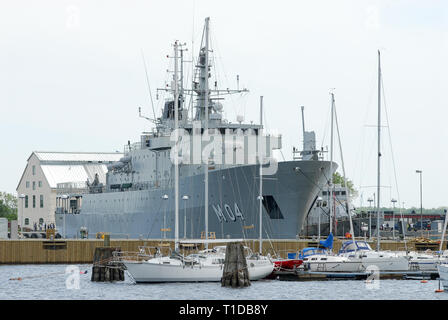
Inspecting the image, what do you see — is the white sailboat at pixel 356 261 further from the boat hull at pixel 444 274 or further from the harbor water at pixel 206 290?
the boat hull at pixel 444 274

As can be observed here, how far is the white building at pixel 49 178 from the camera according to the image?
4279 inches

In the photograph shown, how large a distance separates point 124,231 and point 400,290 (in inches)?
1627

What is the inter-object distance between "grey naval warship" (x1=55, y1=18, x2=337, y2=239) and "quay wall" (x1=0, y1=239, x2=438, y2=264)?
5.08 feet

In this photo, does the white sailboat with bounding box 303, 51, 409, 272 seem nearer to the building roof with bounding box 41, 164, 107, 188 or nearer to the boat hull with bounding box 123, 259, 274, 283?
the boat hull with bounding box 123, 259, 274, 283

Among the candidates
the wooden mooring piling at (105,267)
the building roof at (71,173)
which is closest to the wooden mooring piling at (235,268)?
the wooden mooring piling at (105,267)

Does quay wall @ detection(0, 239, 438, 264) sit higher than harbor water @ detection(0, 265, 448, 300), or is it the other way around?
quay wall @ detection(0, 239, 438, 264)

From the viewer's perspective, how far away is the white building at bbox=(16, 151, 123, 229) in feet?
357

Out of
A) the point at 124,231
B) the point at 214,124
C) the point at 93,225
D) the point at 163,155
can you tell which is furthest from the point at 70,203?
the point at 214,124

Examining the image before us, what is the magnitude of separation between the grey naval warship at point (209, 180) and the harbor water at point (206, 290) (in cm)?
1065

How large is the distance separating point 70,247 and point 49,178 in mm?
54223

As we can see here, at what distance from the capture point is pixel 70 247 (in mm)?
56781

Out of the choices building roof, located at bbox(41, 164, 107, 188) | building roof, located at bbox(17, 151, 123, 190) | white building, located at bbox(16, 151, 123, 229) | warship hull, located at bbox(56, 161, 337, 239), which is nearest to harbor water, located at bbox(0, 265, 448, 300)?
warship hull, located at bbox(56, 161, 337, 239)

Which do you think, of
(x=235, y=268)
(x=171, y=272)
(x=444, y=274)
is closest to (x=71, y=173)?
(x=171, y=272)

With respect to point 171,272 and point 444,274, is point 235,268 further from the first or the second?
point 444,274
